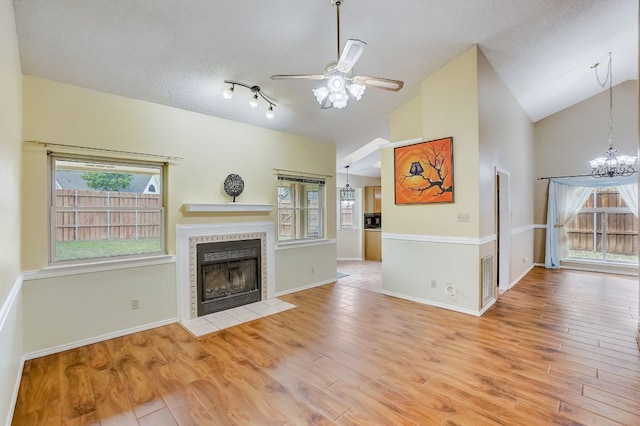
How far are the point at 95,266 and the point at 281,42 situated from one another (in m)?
3.06

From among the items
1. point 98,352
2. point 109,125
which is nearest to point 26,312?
point 98,352

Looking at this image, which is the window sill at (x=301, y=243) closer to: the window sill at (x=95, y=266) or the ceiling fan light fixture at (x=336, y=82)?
the window sill at (x=95, y=266)

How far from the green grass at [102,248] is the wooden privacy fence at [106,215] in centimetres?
5

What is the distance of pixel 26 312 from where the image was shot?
276cm

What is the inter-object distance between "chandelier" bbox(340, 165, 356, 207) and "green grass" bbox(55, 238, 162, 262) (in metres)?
5.38

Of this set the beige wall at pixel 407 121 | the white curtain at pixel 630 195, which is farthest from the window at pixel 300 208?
the white curtain at pixel 630 195

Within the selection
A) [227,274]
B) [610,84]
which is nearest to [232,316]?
[227,274]

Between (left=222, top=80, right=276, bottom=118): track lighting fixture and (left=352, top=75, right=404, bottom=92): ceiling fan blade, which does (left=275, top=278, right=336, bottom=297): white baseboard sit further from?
(left=352, top=75, right=404, bottom=92): ceiling fan blade

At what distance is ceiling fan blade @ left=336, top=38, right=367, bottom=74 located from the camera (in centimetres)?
195

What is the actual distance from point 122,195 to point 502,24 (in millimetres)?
4729

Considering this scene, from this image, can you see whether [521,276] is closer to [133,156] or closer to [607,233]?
[607,233]

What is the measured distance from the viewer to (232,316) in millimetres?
3838

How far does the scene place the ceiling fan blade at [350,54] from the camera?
1945mm

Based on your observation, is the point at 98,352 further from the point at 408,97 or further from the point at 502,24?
the point at 502,24
